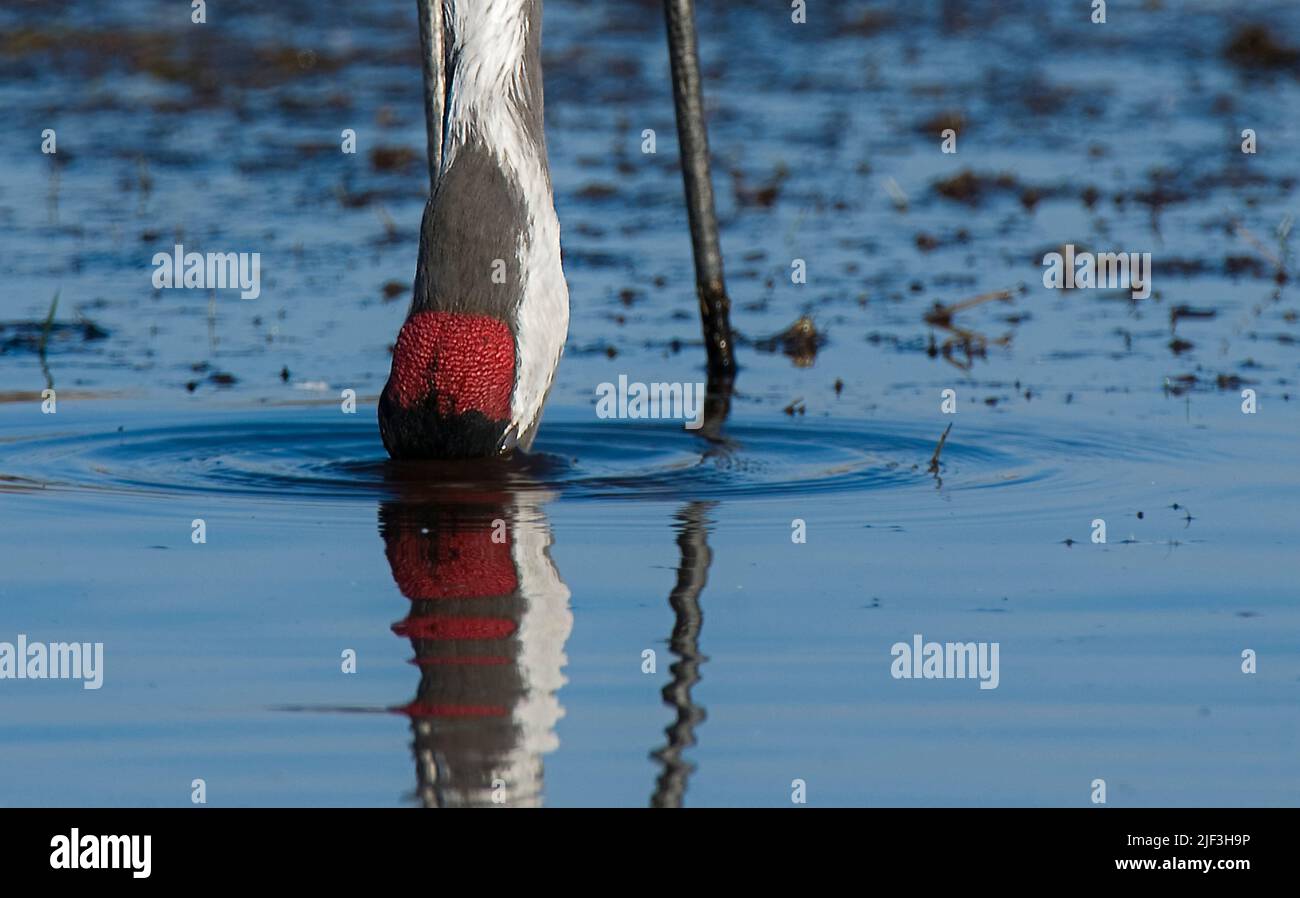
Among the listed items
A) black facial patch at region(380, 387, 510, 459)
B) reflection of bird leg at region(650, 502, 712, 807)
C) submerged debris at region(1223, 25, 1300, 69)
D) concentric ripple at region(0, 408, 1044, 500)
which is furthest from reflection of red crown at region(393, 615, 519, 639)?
submerged debris at region(1223, 25, 1300, 69)

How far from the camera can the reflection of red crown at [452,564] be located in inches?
245

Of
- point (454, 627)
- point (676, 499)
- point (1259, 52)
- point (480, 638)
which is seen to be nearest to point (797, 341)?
point (676, 499)

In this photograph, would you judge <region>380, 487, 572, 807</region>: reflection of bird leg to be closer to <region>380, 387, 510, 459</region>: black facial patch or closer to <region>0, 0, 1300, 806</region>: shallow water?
<region>0, 0, 1300, 806</region>: shallow water

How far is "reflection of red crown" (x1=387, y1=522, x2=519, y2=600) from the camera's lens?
6234 millimetres

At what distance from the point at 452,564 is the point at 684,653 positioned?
3.49ft

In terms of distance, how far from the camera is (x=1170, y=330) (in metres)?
10.6

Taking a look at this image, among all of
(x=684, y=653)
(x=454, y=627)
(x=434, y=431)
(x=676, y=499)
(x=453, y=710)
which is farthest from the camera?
(x=676, y=499)

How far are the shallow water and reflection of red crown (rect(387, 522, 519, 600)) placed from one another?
0.8 inches

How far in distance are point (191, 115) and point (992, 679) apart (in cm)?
1312

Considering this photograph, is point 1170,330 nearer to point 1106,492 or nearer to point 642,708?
point 1106,492

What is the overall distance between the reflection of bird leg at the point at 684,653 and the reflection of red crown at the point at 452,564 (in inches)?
18.3

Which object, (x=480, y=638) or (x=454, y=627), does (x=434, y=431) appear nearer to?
(x=454, y=627)

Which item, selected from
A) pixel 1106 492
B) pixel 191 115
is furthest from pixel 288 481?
pixel 191 115

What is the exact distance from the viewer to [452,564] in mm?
6543
